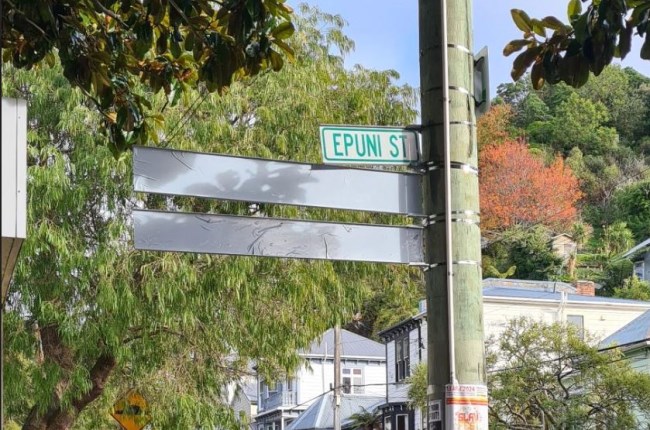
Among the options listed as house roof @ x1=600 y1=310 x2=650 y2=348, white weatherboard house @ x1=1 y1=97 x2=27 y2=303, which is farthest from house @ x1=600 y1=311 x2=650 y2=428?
white weatherboard house @ x1=1 y1=97 x2=27 y2=303

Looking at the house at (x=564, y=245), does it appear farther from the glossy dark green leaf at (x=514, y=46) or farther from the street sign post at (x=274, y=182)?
the street sign post at (x=274, y=182)

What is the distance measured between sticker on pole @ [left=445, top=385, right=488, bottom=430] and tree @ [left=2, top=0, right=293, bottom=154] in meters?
2.71

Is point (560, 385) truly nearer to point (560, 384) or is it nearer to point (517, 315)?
point (560, 384)

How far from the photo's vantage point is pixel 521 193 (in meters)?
69.8

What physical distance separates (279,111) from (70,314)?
13.8ft

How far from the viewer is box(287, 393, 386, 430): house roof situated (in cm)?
5150

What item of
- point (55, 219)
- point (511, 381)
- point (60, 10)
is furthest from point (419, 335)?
point (60, 10)

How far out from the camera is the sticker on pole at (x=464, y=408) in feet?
15.7

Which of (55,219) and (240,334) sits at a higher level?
(55,219)

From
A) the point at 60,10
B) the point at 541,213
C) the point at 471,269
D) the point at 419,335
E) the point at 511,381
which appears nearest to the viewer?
the point at 471,269

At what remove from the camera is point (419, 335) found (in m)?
43.0

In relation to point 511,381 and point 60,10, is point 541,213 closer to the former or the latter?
point 511,381

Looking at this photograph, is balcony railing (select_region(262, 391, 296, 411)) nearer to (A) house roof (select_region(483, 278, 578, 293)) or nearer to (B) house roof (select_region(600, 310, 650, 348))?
(A) house roof (select_region(483, 278, 578, 293))

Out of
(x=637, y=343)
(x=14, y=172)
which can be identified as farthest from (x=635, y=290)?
(x=14, y=172)
